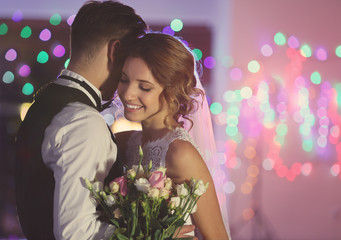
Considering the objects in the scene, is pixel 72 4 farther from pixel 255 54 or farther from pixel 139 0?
pixel 255 54

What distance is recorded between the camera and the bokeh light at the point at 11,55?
5.02 meters

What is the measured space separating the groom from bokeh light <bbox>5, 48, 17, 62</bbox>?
357 centimetres

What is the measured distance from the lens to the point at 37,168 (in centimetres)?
153

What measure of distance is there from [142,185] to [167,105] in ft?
2.39

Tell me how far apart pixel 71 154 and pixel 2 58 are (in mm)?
4022

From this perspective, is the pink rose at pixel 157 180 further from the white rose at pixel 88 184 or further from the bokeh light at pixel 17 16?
the bokeh light at pixel 17 16

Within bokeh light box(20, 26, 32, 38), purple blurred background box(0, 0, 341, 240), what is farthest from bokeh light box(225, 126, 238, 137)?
bokeh light box(20, 26, 32, 38)

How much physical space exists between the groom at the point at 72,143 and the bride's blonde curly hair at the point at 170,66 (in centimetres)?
18

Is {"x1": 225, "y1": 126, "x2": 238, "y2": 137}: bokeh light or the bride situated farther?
{"x1": 225, "y1": 126, "x2": 238, "y2": 137}: bokeh light

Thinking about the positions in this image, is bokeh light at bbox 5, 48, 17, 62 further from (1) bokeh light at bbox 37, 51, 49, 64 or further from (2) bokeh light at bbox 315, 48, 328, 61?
(2) bokeh light at bbox 315, 48, 328, 61

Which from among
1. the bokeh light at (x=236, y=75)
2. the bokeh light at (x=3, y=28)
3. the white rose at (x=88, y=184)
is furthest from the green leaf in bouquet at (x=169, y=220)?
the bokeh light at (x=3, y=28)

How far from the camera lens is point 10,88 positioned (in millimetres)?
5078

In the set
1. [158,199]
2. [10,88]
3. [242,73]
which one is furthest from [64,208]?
[10,88]

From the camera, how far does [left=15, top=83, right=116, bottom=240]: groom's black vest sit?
153 cm
